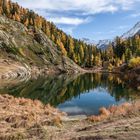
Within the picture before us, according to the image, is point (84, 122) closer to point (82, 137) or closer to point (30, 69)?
point (82, 137)

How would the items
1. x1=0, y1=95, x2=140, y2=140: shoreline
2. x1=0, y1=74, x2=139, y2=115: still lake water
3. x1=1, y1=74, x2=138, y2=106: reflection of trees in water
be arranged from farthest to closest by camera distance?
x1=1, y1=74, x2=138, y2=106: reflection of trees in water, x1=0, y1=74, x2=139, y2=115: still lake water, x1=0, y1=95, x2=140, y2=140: shoreline

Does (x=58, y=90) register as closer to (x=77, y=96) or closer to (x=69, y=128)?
(x=77, y=96)

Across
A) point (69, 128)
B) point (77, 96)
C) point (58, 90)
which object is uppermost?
point (58, 90)

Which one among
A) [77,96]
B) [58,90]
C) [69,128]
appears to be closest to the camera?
[69,128]

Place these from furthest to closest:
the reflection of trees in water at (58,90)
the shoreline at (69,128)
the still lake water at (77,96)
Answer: the reflection of trees in water at (58,90), the still lake water at (77,96), the shoreline at (69,128)

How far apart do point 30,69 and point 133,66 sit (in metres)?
59.3

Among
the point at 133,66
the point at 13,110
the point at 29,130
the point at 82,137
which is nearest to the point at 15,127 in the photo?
the point at 29,130

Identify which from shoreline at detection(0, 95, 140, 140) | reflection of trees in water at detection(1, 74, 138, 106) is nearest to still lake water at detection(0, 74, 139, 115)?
reflection of trees in water at detection(1, 74, 138, 106)

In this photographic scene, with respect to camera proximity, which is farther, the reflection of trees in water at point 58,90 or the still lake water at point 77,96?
the reflection of trees in water at point 58,90

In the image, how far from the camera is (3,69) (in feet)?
526

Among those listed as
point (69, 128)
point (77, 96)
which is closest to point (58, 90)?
point (77, 96)

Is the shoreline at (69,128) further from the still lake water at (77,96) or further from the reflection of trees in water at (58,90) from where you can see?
the reflection of trees in water at (58,90)

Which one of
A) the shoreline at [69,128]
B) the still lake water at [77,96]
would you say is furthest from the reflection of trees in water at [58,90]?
the shoreline at [69,128]

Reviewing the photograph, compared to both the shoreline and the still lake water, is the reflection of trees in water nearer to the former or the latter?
the still lake water
